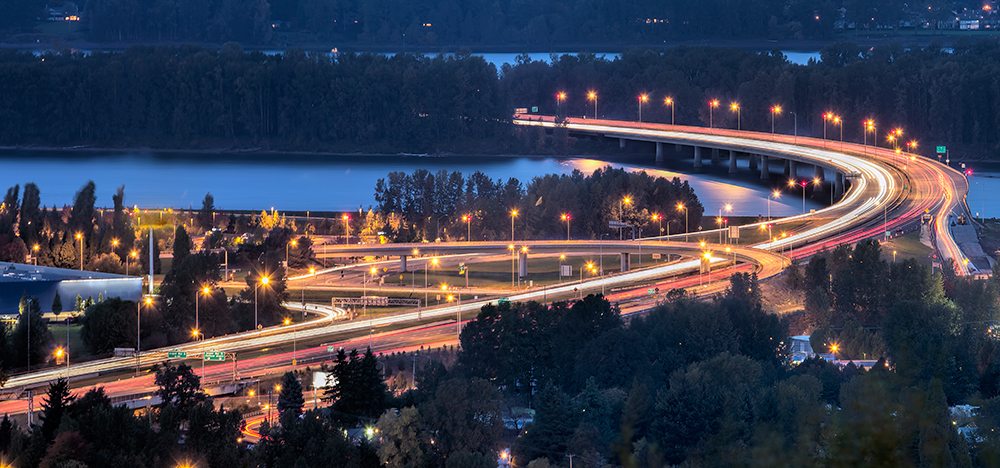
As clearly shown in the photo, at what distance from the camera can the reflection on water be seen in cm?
7444

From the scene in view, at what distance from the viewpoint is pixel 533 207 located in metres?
59.6

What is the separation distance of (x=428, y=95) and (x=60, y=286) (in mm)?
65049

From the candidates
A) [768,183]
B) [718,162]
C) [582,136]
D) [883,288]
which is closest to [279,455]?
[883,288]

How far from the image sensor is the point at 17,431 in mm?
23078

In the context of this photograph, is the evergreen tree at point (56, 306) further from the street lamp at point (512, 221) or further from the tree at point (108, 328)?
the street lamp at point (512, 221)

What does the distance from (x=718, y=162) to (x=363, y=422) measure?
66307mm

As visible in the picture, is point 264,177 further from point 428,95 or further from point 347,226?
point 347,226

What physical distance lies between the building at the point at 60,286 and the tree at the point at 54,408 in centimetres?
1408

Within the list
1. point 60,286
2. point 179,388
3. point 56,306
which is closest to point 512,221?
point 60,286

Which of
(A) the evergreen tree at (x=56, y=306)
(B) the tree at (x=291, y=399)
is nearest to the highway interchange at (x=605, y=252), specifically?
(B) the tree at (x=291, y=399)

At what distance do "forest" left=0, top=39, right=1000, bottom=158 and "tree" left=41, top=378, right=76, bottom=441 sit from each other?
2895 inches

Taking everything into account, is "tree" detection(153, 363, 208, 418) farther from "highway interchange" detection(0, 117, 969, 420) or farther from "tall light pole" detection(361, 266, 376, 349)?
"tall light pole" detection(361, 266, 376, 349)

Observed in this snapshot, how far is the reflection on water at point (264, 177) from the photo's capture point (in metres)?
74.4

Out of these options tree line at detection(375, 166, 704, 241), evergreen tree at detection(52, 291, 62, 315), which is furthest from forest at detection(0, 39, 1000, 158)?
evergreen tree at detection(52, 291, 62, 315)
